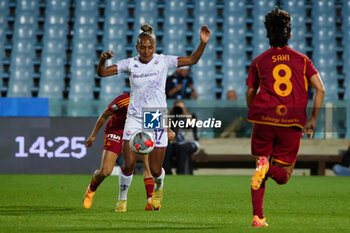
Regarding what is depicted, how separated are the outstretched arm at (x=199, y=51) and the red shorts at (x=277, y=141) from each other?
1.43 m

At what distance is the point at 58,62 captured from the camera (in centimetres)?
2242

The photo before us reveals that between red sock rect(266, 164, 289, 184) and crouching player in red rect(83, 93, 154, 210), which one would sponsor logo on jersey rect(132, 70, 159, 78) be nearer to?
crouching player in red rect(83, 93, 154, 210)

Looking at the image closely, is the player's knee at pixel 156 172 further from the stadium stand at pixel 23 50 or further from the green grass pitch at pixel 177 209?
the stadium stand at pixel 23 50

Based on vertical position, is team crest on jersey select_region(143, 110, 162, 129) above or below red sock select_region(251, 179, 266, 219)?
above

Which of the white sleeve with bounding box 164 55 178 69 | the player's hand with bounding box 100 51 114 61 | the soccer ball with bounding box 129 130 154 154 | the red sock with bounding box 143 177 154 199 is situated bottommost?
the red sock with bounding box 143 177 154 199

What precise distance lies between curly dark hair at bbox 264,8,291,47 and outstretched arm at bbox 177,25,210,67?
119 centimetres

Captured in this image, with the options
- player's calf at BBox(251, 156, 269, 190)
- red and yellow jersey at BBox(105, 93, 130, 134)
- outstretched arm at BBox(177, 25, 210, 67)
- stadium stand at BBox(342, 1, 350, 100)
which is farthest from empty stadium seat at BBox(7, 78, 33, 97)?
player's calf at BBox(251, 156, 269, 190)

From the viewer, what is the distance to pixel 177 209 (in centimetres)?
710

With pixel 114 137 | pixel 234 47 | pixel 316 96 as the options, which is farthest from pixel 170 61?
pixel 234 47

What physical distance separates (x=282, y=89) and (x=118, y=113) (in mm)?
2773

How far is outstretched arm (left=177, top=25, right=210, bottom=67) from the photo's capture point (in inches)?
238

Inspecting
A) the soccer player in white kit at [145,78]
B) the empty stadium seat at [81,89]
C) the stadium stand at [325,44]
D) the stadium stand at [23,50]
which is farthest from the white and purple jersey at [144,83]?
the stadium stand at [23,50]

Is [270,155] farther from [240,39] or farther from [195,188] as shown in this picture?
[240,39]

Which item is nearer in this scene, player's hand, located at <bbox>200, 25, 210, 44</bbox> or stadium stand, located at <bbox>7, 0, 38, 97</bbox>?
player's hand, located at <bbox>200, 25, 210, 44</bbox>
